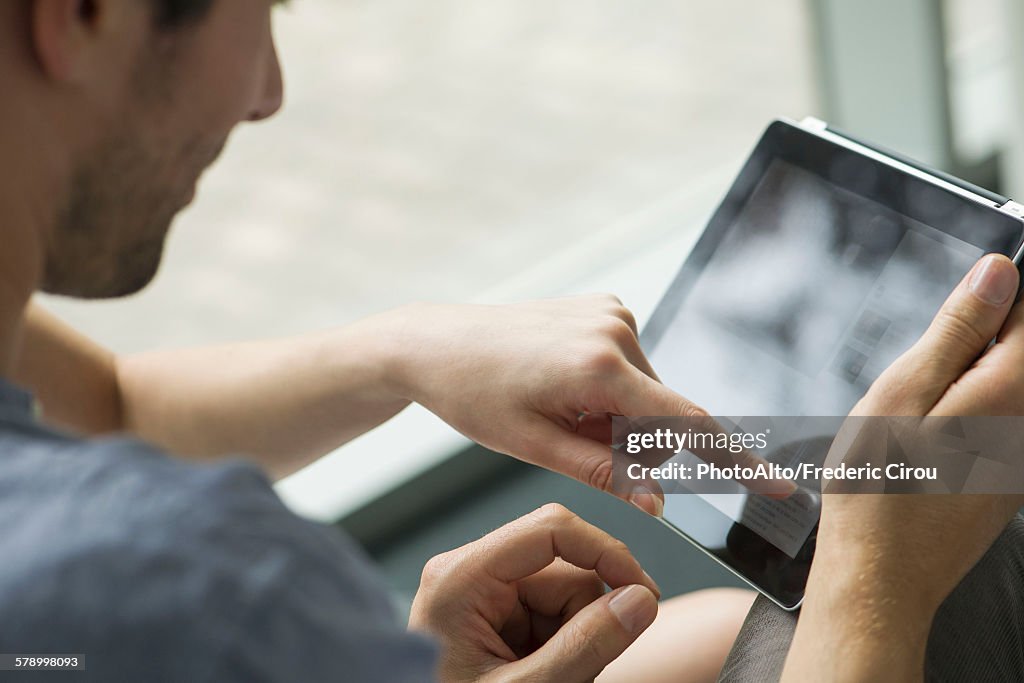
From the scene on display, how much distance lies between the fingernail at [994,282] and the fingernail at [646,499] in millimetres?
263

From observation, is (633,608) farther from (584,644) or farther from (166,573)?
(166,573)

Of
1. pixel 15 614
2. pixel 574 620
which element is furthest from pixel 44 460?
pixel 574 620

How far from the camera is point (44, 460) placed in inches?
17.8

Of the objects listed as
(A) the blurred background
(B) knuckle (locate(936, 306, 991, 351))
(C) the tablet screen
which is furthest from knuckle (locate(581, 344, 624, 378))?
(A) the blurred background

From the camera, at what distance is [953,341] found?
658mm

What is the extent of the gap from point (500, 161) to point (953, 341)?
133 centimetres

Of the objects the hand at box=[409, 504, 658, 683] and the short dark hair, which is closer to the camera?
the short dark hair

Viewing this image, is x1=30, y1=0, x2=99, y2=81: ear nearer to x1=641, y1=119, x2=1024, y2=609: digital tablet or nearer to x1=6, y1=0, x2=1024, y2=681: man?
x1=6, y1=0, x2=1024, y2=681: man

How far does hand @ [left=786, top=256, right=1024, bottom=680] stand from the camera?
63 cm

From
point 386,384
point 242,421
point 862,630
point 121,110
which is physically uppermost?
point 121,110

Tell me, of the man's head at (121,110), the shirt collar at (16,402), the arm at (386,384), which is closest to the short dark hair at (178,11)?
the man's head at (121,110)

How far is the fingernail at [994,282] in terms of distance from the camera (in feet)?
2.19

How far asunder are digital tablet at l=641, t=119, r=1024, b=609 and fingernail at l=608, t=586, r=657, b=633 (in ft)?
0.37

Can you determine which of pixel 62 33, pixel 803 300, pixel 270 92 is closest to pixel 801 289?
pixel 803 300
